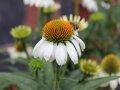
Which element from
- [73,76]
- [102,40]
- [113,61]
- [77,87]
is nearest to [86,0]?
[102,40]

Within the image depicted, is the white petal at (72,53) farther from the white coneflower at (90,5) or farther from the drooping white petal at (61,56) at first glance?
the white coneflower at (90,5)

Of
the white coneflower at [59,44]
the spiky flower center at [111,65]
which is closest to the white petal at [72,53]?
the white coneflower at [59,44]

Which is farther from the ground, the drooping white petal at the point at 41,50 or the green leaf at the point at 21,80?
the drooping white petal at the point at 41,50

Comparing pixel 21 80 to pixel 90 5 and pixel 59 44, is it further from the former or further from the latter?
pixel 90 5

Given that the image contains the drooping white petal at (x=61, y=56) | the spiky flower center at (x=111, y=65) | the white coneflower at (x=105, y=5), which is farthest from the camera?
the white coneflower at (x=105, y=5)

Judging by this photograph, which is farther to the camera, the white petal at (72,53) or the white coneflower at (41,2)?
the white coneflower at (41,2)

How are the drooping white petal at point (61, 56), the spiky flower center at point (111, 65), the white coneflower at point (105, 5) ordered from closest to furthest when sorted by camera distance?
the drooping white petal at point (61, 56) → the spiky flower center at point (111, 65) → the white coneflower at point (105, 5)

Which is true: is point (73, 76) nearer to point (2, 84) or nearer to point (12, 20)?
point (2, 84)

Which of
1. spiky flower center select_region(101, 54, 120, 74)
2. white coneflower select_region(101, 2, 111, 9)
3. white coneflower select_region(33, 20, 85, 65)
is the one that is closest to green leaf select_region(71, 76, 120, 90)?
white coneflower select_region(33, 20, 85, 65)
